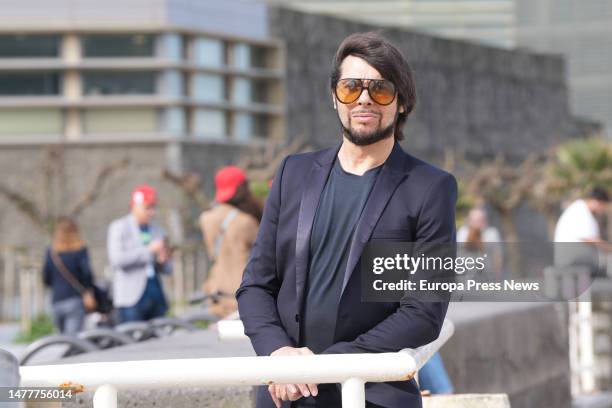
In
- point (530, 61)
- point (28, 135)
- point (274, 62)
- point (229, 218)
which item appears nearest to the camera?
point (229, 218)

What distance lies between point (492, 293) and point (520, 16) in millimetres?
135442

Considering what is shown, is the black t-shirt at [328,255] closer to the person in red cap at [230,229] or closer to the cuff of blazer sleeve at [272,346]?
the cuff of blazer sleeve at [272,346]

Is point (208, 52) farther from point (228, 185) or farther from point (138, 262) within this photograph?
point (228, 185)

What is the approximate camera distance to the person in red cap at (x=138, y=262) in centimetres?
1126

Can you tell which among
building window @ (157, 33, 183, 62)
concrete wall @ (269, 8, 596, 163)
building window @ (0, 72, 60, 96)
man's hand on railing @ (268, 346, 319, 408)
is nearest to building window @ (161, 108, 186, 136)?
building window @ (157, 33, 183, 62)

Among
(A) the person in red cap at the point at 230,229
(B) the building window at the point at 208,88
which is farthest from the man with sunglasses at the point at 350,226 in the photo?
(B) the building window at the point at 208,88

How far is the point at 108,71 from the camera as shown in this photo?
32.8m

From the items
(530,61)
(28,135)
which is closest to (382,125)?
(28,135)

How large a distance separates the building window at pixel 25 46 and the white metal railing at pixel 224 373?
1183 inches

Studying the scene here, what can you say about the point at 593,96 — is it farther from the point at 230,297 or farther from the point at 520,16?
the point at 230,297

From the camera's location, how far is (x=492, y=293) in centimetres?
374

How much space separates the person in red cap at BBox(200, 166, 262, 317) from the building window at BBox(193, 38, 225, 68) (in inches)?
953

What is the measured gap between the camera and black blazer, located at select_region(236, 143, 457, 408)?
350 centimetres

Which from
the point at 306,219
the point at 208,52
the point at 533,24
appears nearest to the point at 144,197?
the point at 306,219
